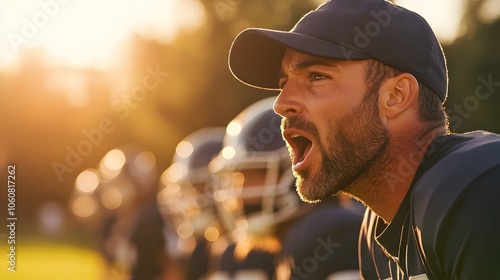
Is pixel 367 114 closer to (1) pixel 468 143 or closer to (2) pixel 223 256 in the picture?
(1) pixel 468 143

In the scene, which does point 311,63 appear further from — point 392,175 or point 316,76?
point 392,175

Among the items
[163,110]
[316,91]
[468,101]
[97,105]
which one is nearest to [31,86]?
[97,105]

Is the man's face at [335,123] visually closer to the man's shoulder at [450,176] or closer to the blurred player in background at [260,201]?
the man's shoulder at [450,176]

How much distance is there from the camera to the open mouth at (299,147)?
301 cm

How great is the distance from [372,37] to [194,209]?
6875 millimetres

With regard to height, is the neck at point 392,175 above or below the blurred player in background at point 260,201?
above

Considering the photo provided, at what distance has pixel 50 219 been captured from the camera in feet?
118

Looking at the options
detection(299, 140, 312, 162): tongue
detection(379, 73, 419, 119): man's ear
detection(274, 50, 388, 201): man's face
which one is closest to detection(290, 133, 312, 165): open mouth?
detection(299, 140, 312, 162): tongue

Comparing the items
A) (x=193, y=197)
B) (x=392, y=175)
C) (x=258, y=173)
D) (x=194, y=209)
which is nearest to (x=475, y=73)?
(x=193, y=197)

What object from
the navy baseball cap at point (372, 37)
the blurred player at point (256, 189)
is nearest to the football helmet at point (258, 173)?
the blurred player at point (256, 189)

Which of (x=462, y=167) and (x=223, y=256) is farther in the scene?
(x=223, y=256)

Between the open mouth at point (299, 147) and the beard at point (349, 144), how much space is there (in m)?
0.13

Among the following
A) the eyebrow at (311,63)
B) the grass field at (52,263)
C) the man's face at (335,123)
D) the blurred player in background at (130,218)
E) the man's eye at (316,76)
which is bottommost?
the grass field at (52,263)

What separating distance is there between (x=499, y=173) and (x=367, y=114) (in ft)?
2.37
